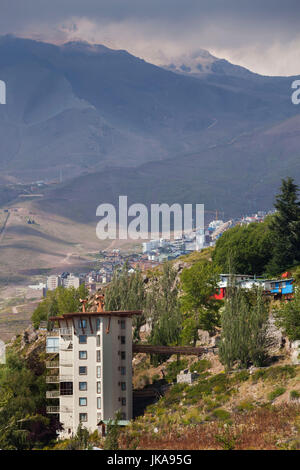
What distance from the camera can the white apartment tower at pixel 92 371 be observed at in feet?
248

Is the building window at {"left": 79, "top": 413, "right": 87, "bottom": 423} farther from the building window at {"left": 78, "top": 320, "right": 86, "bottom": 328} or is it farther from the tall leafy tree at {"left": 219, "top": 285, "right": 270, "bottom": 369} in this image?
Result: the tall leafy tree at {"left": 219, "top": 285, "right": 270, "bottom": 369}

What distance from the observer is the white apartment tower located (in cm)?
7550

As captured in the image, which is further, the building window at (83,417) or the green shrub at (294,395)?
the building window at (83,417)

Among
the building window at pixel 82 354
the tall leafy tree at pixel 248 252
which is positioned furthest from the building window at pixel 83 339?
the tall leafy tree at pixel 248 252

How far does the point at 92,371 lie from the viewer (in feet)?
252

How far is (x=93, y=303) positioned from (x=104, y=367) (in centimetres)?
3815

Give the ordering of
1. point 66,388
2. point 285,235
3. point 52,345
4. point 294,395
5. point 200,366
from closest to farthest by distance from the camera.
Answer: point 294,395
point 66,388
point 200,366
point 52,345
point 285,235

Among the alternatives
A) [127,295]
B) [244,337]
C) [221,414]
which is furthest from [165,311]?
[221,414]

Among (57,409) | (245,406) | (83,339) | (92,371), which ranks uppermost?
(83,339)

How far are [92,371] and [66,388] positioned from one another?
3227mm

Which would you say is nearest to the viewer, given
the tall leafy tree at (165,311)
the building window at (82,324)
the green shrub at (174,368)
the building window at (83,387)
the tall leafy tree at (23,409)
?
the tall leafy tree at (23,409)

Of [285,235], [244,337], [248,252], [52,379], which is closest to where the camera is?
[244,337]

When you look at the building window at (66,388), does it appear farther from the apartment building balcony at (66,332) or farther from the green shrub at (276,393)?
the green shrub at (276,393)

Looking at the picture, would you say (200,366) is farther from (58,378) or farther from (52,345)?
(52,345)
